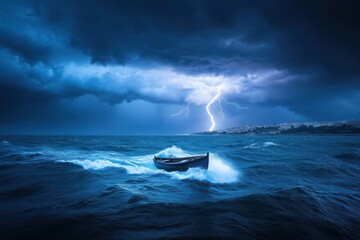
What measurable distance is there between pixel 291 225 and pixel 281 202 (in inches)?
133

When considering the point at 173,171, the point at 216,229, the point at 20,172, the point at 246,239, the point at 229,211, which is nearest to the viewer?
the point at 246,239

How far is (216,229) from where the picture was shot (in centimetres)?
882

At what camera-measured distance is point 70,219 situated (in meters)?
9.84

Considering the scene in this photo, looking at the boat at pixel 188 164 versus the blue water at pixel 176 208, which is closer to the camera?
the blue water at pixel 176 208

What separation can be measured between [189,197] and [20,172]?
757 inches

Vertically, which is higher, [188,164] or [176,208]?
[188,164]

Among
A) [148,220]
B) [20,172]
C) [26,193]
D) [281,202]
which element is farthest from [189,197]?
[20,172]

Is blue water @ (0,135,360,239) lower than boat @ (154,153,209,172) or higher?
lower

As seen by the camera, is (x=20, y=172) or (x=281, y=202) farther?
(x=20, y=172)

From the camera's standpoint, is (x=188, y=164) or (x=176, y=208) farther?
(x=188, y=164)

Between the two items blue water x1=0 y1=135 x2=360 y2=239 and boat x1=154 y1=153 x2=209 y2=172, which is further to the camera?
boat x1=154 y1=153 x2=209 y2=172

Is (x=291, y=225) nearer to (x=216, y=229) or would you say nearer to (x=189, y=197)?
(x=216, y=229)

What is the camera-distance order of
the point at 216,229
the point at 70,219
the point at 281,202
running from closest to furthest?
the point at 216,229, the point at 70,219, the point at 281,202

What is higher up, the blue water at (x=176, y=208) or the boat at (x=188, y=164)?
the boat at (x=188, y=164)
